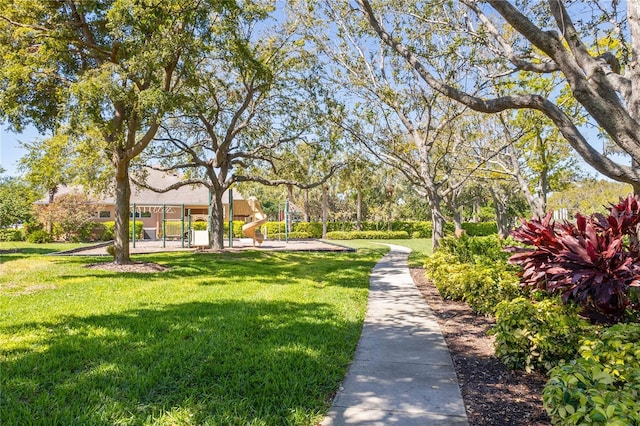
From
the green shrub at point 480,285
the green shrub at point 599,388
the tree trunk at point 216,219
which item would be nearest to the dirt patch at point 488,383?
the green shrub at point 480,285

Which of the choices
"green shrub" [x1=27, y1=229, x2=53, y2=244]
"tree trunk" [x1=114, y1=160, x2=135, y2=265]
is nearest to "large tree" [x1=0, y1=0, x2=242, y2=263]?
"tree trunk" [x1=114, y1=160, x2=135, y2=265]

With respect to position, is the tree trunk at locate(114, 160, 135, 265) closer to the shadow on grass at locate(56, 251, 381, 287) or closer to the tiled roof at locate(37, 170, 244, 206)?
the shadow on grass at locate(56, 251, 381, 287)

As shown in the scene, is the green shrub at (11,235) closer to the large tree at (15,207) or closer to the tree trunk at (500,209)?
the large tree at (15,207)

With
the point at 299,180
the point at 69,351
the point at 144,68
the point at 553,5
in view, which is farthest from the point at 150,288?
the point at 299,180

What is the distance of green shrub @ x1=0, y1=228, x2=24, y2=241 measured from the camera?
26.4m

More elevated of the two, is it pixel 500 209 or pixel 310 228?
pixel 500 209

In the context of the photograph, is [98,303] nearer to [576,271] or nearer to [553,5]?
[576,271]

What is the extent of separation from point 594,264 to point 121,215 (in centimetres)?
1174

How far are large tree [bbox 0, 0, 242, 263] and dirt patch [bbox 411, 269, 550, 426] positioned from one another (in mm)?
8405

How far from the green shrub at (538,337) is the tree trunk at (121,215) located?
10.9 m

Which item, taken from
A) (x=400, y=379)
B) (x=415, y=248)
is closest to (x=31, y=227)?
(x=415, y=248)

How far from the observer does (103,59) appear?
38.8 feet

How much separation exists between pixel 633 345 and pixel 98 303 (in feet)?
23.9

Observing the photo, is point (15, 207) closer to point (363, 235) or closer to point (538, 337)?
point (363, 235)
